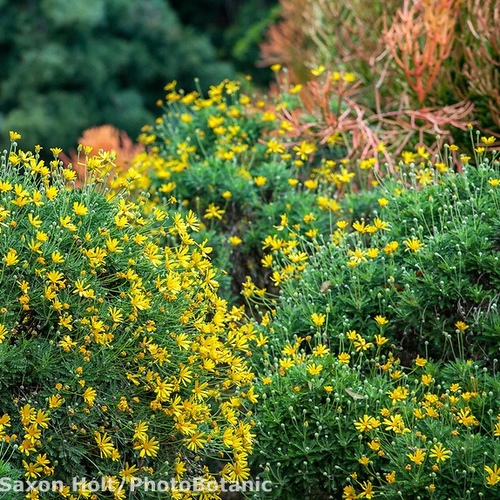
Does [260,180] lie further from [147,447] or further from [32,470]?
[32,470]

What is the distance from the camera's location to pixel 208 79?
14.9 meters

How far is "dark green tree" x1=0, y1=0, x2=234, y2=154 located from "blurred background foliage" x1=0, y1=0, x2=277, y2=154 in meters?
0.01

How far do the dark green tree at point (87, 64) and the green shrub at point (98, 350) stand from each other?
32.9 ft

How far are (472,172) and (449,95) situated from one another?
1.49 m

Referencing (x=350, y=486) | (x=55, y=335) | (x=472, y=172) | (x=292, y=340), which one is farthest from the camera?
(x=472, y=172)

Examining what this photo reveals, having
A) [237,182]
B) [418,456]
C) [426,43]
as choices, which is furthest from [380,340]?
[426,43]

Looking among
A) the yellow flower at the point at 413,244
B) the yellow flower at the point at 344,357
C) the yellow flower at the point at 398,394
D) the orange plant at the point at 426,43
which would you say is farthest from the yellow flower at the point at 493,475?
the orange plant at the point at 426,43

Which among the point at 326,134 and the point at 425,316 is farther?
the point at 326,134

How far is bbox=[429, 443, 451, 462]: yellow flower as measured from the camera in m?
3.18

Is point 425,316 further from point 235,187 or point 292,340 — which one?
point 235,187

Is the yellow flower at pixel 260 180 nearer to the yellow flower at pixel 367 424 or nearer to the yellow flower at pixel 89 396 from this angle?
the yellow flower at pixel 367 424

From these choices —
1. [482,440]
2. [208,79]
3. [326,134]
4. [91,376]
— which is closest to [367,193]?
[326,134]

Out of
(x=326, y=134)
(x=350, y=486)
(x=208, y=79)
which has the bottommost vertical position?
(x=350, y=486)

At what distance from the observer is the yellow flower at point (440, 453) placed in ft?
10.4
